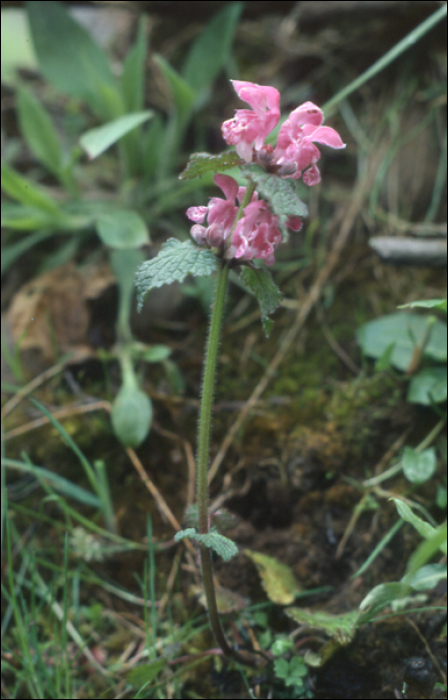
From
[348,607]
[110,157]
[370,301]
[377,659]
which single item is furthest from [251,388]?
[110,157]

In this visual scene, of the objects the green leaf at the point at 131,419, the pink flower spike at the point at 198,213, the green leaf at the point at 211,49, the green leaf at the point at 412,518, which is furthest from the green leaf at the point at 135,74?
the green leaf at the point at 412,518

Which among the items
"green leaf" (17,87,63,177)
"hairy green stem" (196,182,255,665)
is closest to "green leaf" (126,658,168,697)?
"hairy green stem" (196,182,255,665)

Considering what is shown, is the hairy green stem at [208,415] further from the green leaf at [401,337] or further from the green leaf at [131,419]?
the green leaf at [401,337]

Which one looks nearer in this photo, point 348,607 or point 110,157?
point 348,607

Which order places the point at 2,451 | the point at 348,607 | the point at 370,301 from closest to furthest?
the point at 348,607, the point at 2,451, the point at 370,301

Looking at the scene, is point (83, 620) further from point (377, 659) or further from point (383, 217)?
point (383, 217)

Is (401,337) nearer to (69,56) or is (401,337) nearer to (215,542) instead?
(215,542)
